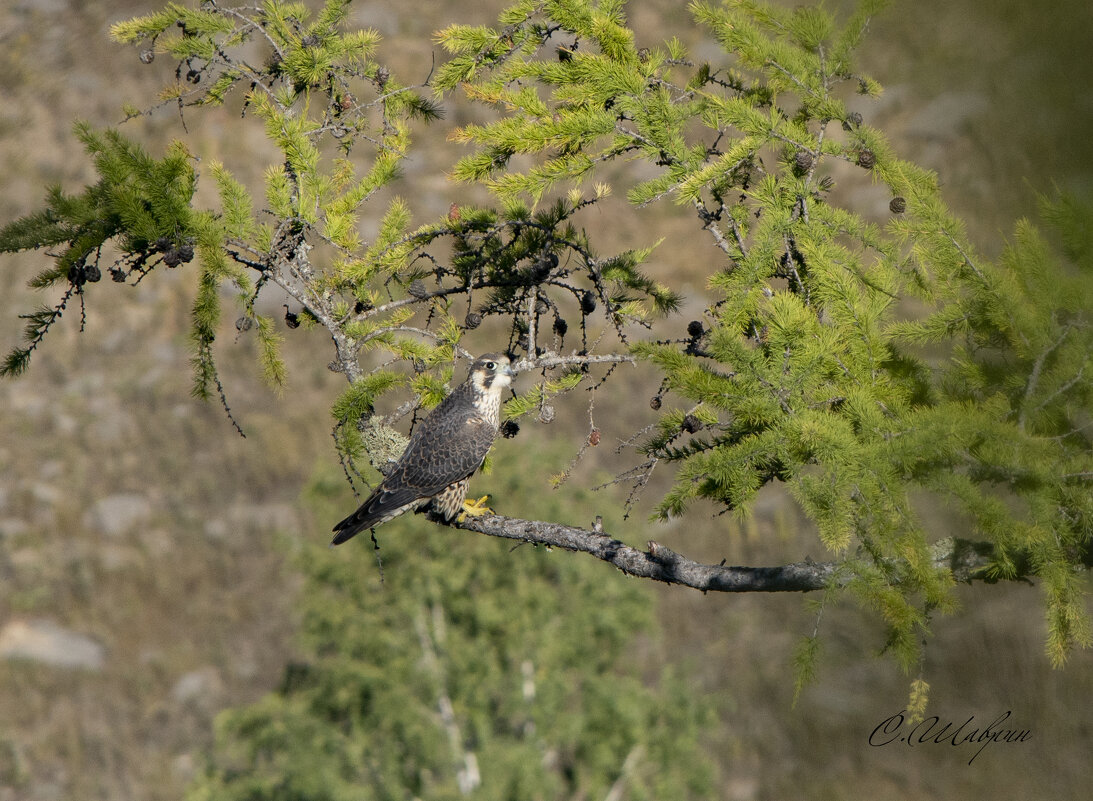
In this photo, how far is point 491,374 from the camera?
6.37 meters

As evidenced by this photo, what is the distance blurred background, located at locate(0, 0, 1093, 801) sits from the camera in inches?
430

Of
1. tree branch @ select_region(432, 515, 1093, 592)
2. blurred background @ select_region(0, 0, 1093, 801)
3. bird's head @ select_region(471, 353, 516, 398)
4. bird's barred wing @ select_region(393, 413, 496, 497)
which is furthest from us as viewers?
blurred background @ select_region(0, 0, 1093, 801)

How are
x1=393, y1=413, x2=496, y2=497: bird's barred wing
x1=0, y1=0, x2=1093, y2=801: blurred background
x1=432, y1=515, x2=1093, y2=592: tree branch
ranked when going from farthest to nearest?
x1=0, y1=0, x2=1093, y2=801: blurred background < x1=393, y1=413, x2=496, y2=497: bird's barred wing < x1=432, y1=515, x2=1093, y2=592: tree branch

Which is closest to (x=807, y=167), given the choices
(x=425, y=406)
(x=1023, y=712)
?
(x=425, y=406)

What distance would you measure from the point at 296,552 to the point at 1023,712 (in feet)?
27.8

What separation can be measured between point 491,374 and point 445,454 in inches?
25.7

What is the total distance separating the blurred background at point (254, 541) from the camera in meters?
10.9

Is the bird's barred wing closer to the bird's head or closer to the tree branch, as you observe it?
the bird's head

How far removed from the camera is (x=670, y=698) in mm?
9898

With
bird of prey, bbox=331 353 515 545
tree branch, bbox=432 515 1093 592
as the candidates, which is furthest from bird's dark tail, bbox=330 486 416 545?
tree branch, bbox=432 515 1093 592

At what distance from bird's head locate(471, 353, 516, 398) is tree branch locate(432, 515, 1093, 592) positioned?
1.62 metres

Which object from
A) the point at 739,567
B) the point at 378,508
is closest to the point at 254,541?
the point at 378,508

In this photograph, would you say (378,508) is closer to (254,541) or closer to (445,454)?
(445,454)

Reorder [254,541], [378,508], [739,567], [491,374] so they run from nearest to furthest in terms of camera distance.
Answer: [739,567] < [378,508] < [491,374] < [254,541]
